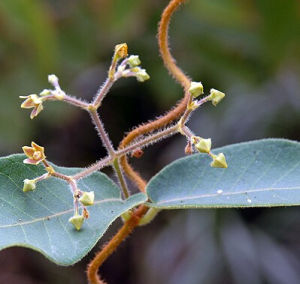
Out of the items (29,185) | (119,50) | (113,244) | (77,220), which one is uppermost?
(119,50)

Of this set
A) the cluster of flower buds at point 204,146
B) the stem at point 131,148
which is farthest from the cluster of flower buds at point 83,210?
the cluster of flower buds at point 204,146

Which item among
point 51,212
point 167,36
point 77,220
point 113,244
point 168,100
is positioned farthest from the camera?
point 168,100

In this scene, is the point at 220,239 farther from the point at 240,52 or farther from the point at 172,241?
the point at 240,52

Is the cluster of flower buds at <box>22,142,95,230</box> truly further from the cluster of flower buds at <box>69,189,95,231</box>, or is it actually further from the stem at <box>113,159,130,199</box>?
the stem at <box>113,159,130,199</box>

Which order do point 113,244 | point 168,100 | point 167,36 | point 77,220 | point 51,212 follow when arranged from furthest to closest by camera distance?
point 168,100 < point 167,36 < point 113,244 < point 51,212 < point 77,220

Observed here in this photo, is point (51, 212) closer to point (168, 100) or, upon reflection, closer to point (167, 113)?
point (167, 113)

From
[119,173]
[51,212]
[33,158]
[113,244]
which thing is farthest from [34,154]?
[113,244]

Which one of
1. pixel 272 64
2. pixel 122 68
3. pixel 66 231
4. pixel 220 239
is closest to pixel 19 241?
pixel 66 231
